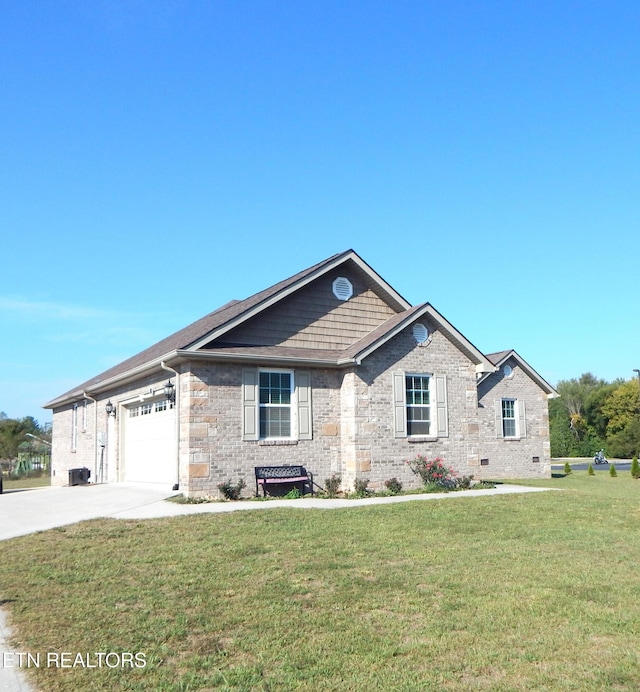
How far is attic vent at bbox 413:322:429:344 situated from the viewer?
1788 cm

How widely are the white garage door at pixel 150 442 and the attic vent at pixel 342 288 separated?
5331mm

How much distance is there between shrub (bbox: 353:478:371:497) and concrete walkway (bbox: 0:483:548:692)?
604 millimetres

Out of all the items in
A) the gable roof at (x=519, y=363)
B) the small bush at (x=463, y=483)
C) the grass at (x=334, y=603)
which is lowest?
the grass at (x=334, y=603)

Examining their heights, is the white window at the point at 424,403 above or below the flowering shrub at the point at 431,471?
above

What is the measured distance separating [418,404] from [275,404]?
3.90 meters

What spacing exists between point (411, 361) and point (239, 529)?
813 cm

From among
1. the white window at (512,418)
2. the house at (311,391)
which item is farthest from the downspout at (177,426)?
the white window at (512,418)

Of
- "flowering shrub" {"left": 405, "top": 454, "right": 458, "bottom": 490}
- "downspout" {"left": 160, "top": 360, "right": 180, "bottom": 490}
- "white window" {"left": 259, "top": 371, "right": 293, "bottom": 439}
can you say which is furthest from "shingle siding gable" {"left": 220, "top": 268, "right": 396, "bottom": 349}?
"flowering shrub" {"left": 405, "top": 454, "right": 458, "bottom": 490}

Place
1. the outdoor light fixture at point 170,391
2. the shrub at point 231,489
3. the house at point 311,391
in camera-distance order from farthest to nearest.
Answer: the outdoor light fixture at point 170,391, the house at point 311,391, the shrub at point 231,489

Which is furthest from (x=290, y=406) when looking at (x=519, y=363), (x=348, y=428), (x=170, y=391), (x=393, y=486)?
(x=519, y=363)

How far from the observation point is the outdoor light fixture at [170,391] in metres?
16.4

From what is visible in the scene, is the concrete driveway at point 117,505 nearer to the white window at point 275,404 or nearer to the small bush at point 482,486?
the small bush at point 482,486

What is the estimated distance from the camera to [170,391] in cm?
1641

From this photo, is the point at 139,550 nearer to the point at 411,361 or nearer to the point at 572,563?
the point at 572,563
